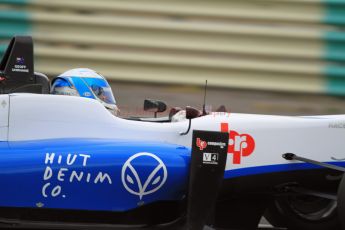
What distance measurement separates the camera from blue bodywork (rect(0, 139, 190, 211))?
408cm

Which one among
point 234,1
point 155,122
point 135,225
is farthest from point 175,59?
point 135,225

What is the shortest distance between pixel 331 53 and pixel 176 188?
4776mm

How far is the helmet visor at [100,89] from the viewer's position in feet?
16.0

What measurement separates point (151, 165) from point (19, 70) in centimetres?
132

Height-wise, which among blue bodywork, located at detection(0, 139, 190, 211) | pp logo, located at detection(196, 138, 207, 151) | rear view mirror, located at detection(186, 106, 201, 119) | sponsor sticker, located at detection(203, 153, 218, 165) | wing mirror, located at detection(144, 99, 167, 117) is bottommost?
blue bodywork, located at detection(0, 139, 190, 211)

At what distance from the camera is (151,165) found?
4.17 meters

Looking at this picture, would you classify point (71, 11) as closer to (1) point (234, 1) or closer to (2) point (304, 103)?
(1) point (234, 1)

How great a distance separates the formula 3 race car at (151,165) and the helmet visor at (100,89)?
1.19ft

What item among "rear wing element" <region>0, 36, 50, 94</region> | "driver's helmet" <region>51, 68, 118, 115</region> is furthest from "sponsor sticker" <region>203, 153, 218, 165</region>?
"rear wing element" <region>0, 36, 50, 94</region>

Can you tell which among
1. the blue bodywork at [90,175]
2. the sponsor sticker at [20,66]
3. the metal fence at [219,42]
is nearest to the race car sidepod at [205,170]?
the blue bodywork at [90,175]

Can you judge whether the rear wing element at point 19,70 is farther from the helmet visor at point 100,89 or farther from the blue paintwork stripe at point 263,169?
the blue paintwork stripe at point 263,169

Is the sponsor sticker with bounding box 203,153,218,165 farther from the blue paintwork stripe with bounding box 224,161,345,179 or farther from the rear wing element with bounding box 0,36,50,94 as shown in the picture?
the rear wing element with bounding box 0,36,50,94

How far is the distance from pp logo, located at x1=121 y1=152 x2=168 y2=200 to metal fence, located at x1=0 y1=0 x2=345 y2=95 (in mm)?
4320

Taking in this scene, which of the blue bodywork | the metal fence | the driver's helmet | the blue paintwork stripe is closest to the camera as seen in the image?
the blue bodywork
